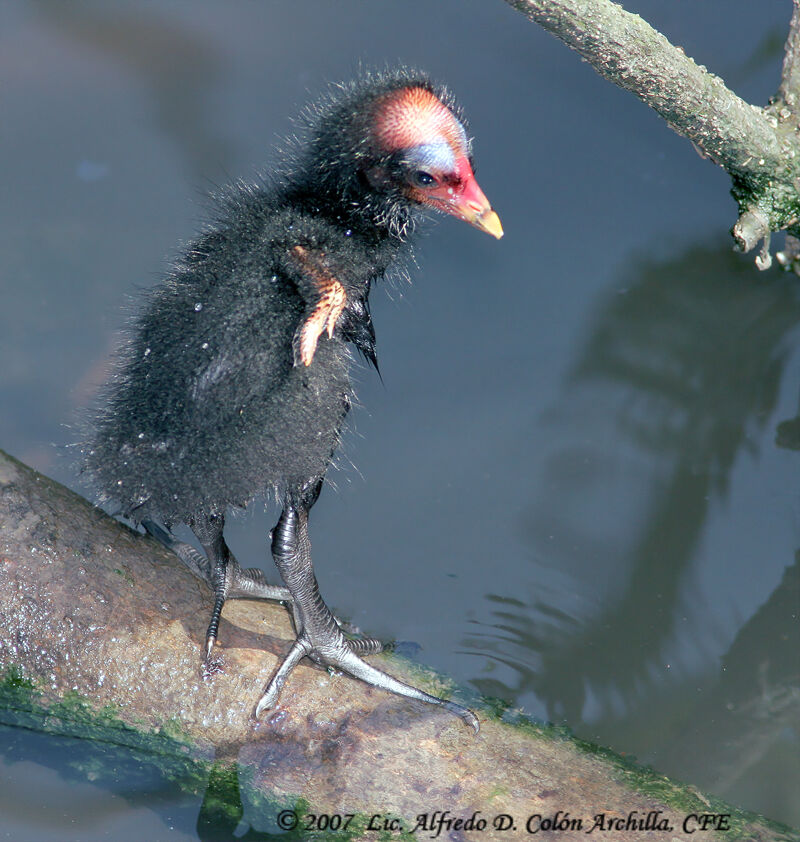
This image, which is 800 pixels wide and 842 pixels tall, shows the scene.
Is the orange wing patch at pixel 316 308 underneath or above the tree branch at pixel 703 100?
underneath

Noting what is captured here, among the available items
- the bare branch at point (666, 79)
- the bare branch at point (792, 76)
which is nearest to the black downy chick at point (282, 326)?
the bare branch at point (666, 79)

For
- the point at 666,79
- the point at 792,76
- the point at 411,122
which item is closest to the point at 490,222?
the point at 411,122

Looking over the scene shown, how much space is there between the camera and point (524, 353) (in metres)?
3.16

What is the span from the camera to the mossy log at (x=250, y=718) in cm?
195

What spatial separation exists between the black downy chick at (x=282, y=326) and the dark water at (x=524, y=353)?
29.4 inches

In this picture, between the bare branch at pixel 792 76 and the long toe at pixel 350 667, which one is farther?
the bare branch at pixel 792 76

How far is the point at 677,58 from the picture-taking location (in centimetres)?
223

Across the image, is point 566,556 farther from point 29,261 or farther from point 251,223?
point 29,261

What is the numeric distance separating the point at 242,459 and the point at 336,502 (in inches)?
40.7

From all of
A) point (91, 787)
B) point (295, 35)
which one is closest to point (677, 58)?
point (295, 35)

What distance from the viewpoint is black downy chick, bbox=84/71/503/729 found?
1.96 meters

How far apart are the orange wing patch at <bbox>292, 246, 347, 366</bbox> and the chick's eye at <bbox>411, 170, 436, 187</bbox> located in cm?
30

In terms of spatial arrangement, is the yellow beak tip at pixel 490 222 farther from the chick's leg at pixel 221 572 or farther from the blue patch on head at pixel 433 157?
the chick's leg at pixel 221 572

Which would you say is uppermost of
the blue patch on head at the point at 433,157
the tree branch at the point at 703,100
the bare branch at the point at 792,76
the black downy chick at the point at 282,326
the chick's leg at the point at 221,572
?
the bare branch at the point at 792,76
